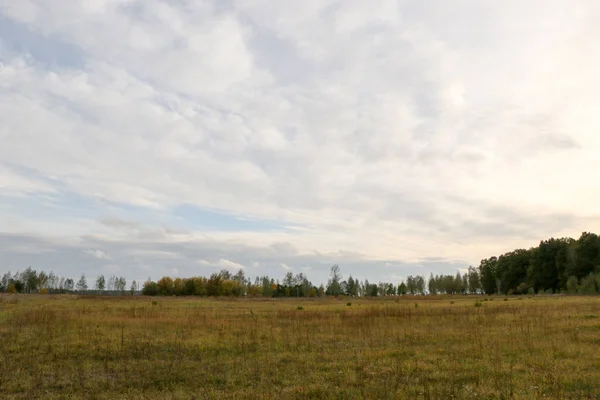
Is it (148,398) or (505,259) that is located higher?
(505,259)

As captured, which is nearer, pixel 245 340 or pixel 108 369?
pixel 108 369

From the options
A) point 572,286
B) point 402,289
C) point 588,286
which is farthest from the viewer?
point 402,289

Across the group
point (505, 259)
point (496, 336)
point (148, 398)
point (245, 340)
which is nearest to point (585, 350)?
→ point (496, 336)

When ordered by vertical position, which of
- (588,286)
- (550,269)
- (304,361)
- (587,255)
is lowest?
(304,361)

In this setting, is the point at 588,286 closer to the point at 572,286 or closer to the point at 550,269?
the point at 572,286

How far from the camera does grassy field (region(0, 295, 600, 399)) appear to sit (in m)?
9.96

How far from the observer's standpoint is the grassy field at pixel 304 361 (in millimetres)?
9961

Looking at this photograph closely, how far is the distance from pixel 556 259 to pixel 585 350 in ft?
389

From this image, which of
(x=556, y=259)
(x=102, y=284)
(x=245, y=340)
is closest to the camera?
(x=245, y=340)

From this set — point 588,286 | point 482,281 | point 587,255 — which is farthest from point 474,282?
point 588,286

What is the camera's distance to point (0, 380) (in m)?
11.2

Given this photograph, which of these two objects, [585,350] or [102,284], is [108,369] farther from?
[102,284]

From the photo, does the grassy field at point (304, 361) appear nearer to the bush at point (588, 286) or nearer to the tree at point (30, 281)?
the bush at point (588, 286)

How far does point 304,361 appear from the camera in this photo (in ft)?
44.3
